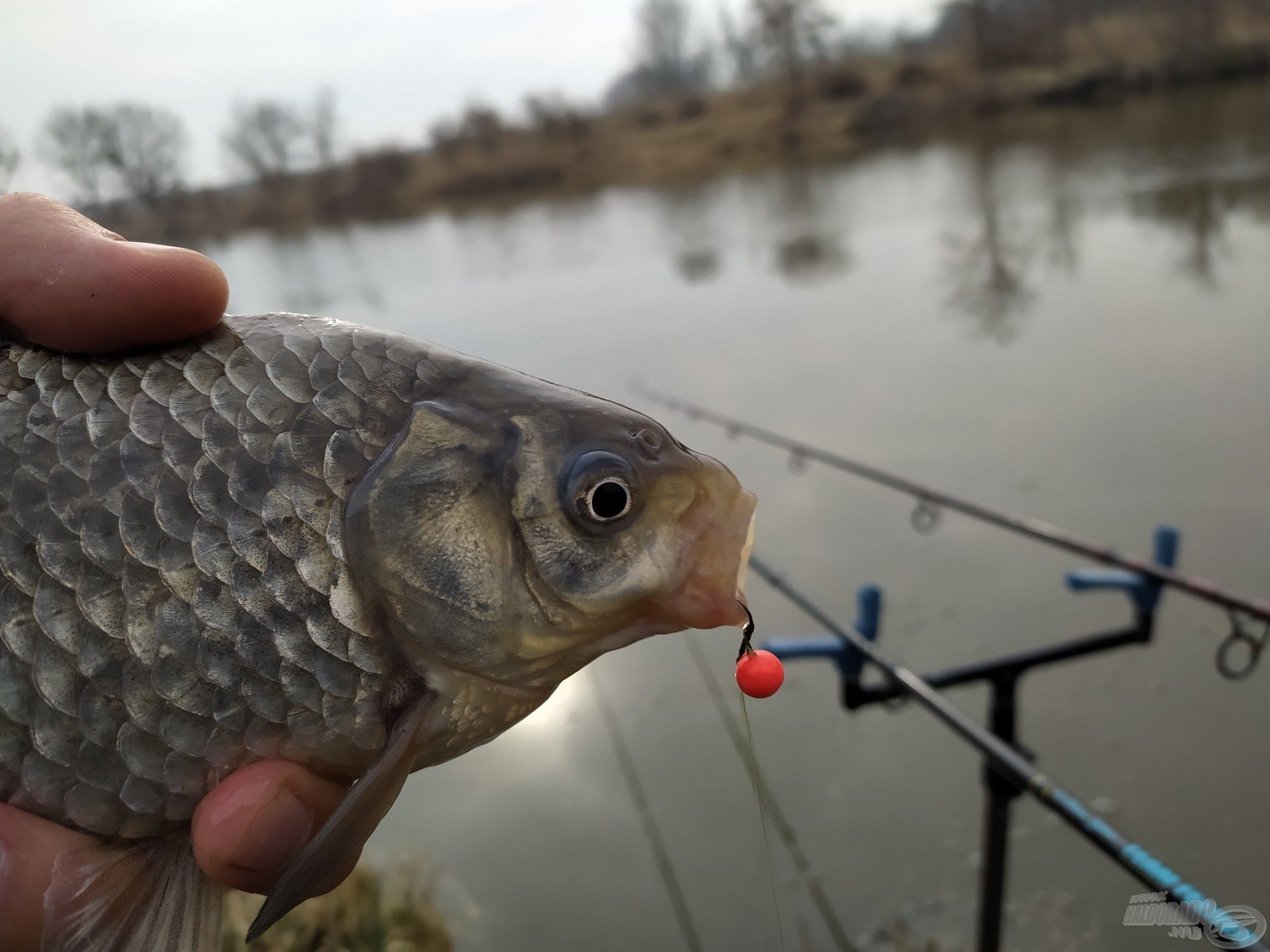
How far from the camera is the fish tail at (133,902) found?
1127 millimetres

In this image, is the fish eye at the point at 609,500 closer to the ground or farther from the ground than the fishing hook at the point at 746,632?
farther from the ground

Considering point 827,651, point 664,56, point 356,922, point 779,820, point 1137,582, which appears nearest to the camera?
point 827,651

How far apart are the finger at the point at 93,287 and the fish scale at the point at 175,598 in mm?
186

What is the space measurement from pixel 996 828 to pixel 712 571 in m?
1.48

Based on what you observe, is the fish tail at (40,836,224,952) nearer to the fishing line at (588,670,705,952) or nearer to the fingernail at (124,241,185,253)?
the fingernail at (124,241,185,253)

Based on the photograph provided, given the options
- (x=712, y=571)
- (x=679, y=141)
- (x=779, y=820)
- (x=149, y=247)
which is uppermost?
(x=679, y=141)

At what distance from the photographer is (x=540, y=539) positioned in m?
1.05

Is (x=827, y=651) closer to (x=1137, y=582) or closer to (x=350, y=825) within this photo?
(x=1137, y=582)

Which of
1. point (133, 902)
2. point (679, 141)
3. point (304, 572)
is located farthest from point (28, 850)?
point (679, 141)

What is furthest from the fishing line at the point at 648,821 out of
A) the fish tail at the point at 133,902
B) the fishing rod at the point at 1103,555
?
the fish tail at the point at 133,902

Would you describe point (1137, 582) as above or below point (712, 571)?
below

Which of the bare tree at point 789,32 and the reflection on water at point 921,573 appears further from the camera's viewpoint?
the bare tree at point 789,32

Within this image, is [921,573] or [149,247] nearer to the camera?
[149,247]

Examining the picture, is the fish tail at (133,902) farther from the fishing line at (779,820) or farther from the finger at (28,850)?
the fishing line at (779,820)
